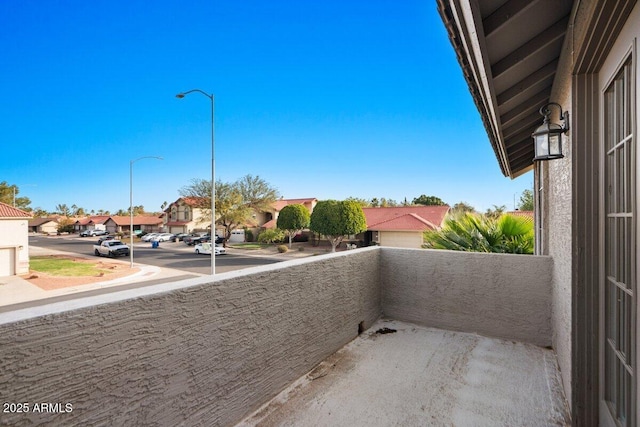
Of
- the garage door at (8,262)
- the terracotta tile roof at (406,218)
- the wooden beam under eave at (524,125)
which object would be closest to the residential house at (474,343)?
the wooden beam under eave at (524,125)

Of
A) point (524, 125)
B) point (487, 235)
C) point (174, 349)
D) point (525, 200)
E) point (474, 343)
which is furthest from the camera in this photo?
point (525, 200)

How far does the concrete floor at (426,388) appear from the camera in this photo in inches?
96.0

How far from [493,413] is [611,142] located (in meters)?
2.22

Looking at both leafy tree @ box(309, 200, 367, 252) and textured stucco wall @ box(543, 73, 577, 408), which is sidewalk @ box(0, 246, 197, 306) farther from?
textured stucco wall @ box(543, 73, 577, 408)

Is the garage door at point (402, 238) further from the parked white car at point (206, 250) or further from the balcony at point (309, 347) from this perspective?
the balcony at point (309, 347)

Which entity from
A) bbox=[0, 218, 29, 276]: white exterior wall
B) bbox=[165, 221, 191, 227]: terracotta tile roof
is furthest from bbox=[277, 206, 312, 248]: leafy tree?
bbox=[165, 221, 191, 227]: terracotta tile roof

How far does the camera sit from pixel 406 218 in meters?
25.7

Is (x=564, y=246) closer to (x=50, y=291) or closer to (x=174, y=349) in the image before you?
(x=174, y=349)

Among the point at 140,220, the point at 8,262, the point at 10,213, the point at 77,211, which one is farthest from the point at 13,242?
the point at 77,211

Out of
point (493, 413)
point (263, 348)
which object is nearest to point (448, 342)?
point (493, 413)

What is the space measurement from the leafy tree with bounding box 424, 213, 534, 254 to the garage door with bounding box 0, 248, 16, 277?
85.7 feet

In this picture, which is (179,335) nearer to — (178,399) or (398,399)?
(178,399)

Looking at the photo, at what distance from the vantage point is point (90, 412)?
1491mm

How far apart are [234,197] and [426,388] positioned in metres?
34.4
